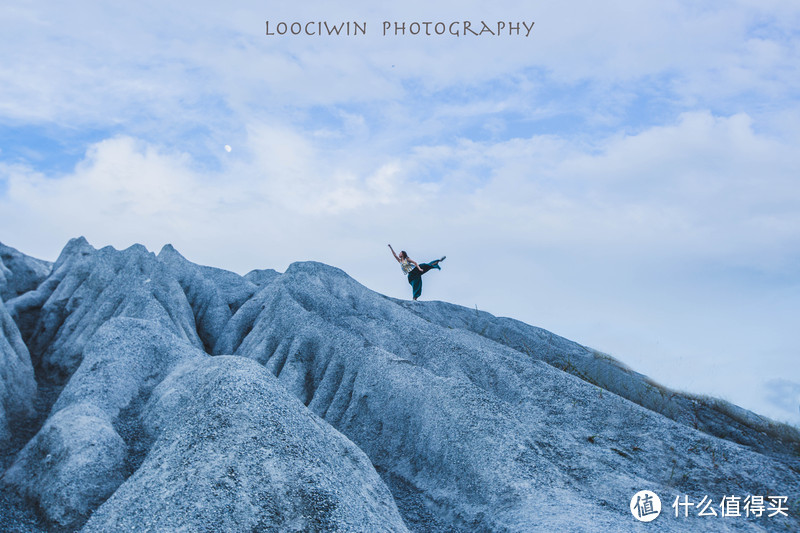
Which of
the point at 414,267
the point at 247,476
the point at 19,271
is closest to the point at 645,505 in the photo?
the point at 247,476

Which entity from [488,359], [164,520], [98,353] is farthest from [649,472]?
[98,353]

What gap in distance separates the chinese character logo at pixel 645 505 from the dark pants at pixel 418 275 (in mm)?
13158

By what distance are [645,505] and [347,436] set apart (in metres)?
9.58

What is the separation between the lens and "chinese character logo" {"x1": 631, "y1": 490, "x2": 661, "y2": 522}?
42.5ft

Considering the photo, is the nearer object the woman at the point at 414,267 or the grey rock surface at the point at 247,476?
the grey rock surface at the point at 247,476

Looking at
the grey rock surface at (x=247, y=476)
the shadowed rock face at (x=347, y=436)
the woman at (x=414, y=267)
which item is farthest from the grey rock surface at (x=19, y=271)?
the grey rock surface at (x=247, y=476)

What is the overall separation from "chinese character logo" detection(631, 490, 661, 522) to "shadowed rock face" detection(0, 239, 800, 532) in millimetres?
238

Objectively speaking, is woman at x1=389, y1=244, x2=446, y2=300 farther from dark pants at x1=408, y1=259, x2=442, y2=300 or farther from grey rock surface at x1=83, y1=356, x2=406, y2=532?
grey rock surface at x1=83, y1=356, x2=406, y2=532

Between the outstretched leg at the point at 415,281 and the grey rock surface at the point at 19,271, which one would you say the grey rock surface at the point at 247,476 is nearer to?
the outstretched leg at the point at 415,281

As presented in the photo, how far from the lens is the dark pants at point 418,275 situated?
83.0 feet

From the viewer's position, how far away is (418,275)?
26031 mm

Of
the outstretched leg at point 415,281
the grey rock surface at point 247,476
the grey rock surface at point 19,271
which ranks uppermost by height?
the outstretched leg at point 415,281

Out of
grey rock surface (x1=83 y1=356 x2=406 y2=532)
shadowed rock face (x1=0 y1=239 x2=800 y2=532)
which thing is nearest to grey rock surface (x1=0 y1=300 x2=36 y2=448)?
shadowed rock face (x1=0 y1=239 x2=800 y2=532)

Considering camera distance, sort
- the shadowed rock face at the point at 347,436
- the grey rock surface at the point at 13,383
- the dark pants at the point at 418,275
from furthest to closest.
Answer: the dark pants at the point at 418,275 < the grey rock surface at the point at 13,383 < the shadowed rock face at the point at 347,436
